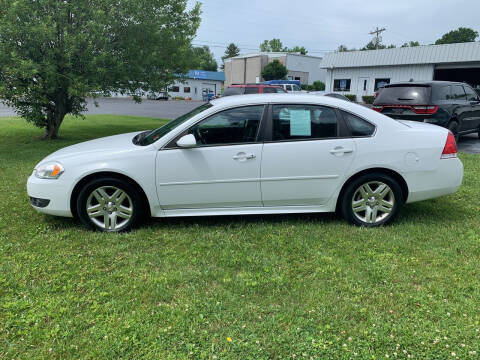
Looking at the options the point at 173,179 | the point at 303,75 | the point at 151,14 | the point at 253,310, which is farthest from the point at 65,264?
the point at 303,75

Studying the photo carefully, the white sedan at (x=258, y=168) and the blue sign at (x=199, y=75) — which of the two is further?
the blue sign at (x=199, y=75)

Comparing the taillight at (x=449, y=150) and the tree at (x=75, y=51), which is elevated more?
the tree at (x=75, y=51)

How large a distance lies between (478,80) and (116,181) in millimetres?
35706

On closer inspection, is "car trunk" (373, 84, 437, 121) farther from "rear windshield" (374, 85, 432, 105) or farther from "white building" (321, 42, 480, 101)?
"white building" (321, 42, 480, 101)

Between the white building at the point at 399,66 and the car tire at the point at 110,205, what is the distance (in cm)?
3011

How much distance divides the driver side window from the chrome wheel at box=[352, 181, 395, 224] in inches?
56.4

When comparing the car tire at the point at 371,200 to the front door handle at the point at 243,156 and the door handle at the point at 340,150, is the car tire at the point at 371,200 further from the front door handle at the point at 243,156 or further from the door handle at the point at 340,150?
the front door handle at the point at 243,156

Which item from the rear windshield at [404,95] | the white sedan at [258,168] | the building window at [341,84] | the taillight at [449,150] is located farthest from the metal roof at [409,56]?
the white sedan at [258,168]

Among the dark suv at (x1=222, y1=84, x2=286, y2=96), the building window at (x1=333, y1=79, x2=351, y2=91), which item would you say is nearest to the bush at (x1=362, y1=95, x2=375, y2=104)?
the building window at (x1=333, y1=79, x2=351, y2=91)

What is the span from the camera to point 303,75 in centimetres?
5234

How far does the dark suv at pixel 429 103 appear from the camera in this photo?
344 inches

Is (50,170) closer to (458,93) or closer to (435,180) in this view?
(435,180)

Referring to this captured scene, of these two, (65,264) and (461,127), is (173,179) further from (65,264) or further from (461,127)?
(461,127)

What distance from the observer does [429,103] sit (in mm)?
8648
